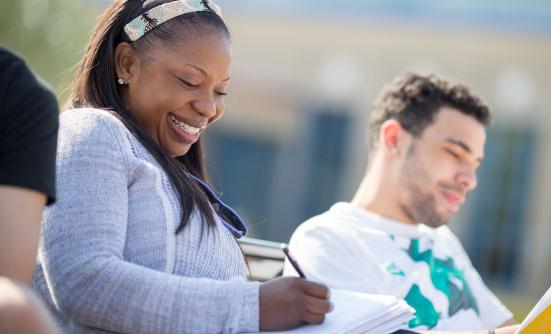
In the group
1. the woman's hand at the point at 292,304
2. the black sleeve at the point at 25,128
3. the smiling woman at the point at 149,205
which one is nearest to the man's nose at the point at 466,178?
the smiling woman at the point at 149,205

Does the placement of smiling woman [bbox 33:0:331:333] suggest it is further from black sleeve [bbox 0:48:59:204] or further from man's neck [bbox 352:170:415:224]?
man's neck [bbox 352:170:415:224]

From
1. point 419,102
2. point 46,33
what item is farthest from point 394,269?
point 46,33

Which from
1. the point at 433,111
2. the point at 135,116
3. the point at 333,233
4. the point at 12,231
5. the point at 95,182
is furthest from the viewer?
the point at 433,111

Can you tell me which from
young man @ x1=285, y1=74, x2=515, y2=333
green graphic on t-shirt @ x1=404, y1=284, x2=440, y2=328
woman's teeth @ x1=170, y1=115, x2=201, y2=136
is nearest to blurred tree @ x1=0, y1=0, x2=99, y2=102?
young man @ x1=285, y1=74, x2=515, y2=333

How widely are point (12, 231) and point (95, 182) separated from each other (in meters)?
0.33

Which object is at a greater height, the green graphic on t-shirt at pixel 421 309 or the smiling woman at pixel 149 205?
the smiling woman at pixel 149 205

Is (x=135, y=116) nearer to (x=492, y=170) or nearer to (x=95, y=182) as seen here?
(x=95, y=182)

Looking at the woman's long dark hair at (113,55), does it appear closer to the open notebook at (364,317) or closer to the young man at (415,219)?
the open notebook at (364,317)

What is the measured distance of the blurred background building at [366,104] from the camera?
16.9 meters

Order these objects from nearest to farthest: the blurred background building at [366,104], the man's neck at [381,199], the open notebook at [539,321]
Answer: the open notebook at [539,321]
the man's neck at [381,199]
the blurred background building at [366,104]

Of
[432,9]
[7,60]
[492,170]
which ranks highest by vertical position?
[7,60]

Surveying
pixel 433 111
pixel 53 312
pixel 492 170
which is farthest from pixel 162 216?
pixel 492 170

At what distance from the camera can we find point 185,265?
81.6 inches

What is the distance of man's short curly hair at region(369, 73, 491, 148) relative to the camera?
3.69 metres
